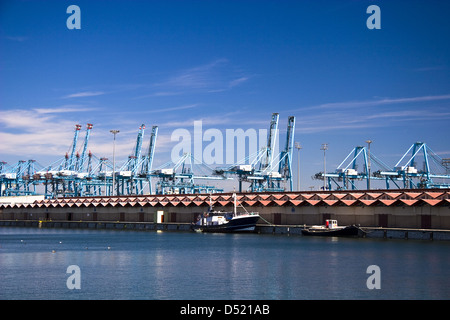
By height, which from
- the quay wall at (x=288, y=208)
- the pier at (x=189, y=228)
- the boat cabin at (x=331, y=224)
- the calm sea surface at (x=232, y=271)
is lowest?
the calm sea surface at (x=232, y=271)

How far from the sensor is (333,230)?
264 feet

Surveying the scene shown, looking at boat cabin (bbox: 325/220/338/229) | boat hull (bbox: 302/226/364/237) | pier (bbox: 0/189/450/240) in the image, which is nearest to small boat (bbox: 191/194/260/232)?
pier (bbox: 0/189/450/240)

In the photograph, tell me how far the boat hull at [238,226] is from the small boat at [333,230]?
1163cm

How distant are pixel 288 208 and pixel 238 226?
855 cm

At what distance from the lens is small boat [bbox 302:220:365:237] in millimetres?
79438

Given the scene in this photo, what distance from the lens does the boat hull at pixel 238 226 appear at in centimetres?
9288

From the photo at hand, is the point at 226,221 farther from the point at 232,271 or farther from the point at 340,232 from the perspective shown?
the point at 232,271

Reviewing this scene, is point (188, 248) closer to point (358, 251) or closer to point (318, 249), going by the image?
point (318, 249)

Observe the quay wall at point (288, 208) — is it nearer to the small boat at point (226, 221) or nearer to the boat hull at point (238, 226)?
the small boat at point (226, 221)

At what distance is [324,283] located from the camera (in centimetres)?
3828

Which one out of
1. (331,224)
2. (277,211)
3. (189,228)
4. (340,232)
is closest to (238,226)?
(277,211)

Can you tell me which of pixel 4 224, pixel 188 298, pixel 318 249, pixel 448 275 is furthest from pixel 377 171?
pixel 188 298

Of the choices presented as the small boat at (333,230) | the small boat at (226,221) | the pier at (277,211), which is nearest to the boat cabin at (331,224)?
the small boat at (333,230)

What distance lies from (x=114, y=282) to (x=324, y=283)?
45.8ft
